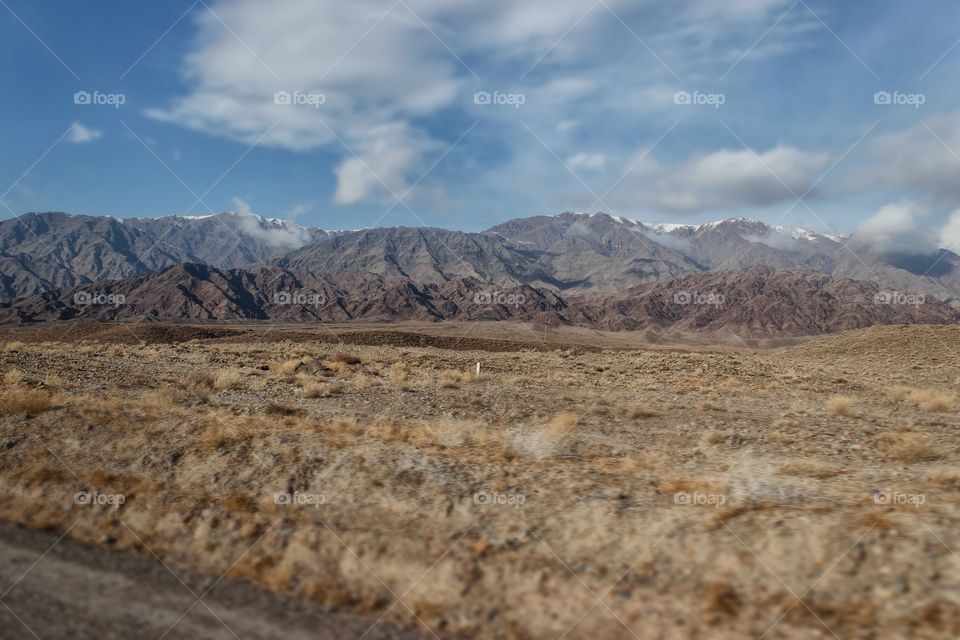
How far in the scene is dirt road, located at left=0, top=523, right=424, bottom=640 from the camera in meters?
5.44

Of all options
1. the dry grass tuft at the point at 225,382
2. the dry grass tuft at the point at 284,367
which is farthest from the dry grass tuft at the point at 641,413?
the dry grass tuft at the point at 284,367

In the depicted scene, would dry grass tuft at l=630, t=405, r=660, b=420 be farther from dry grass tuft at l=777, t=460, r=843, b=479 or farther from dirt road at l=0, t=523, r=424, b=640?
dirt road at l=0, t=523, r=424, b=640

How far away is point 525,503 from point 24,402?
12.5 metres

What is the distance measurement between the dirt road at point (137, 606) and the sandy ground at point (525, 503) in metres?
0.36

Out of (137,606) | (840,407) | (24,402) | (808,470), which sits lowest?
(137,606)

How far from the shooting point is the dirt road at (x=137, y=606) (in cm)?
544

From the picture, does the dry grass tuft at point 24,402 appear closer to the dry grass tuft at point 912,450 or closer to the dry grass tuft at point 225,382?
the dry grass tuft at point 225,382

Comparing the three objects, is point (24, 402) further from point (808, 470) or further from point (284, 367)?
point (808, 470)

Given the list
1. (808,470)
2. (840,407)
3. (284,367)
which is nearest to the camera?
(808,470)

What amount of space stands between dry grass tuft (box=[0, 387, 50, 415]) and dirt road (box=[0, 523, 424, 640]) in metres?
7.79

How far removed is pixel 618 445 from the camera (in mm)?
13102

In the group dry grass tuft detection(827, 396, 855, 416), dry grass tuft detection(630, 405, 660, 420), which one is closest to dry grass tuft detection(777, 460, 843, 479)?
dry grass tuft detection(630, 405, 660, 420)

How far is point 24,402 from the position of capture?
1335cm

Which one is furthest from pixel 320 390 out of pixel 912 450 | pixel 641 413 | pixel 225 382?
pixel 912 450
